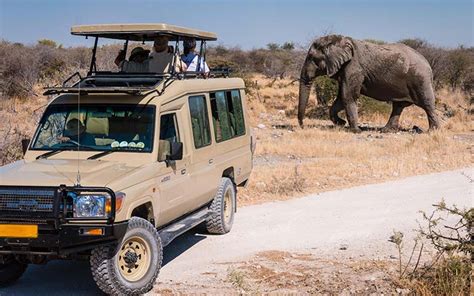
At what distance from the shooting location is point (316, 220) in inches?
383

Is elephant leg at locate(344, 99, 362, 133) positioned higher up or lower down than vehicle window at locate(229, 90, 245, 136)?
lower down

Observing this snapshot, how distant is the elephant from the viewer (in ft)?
67.9

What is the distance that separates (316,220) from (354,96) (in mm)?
11931

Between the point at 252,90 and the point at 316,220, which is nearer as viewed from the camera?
the point at 316,220

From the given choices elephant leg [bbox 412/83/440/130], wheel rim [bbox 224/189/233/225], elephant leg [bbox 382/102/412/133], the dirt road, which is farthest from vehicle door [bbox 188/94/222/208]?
elephant leg [bbox 412/83/440/130]

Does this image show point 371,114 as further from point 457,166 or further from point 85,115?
point 85,115

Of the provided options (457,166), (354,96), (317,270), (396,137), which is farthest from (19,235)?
(354,96)

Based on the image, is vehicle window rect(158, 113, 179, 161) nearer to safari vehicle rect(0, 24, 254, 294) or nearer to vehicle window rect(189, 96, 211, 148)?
safari vehicle rect(0, 24, 254, 294)

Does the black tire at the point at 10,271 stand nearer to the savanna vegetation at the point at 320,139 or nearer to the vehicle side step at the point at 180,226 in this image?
the vehicle side step at the point at 180,226

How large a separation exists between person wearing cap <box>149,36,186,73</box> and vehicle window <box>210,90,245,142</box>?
2.18ft

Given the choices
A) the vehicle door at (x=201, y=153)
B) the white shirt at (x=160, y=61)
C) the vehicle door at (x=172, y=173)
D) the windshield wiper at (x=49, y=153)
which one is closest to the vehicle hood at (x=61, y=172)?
the windshield wiper at (x=49, y=153)

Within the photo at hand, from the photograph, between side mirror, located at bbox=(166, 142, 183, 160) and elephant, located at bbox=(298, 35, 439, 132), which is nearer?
side mirror, located at bbox=(166, 142, 183, 160)

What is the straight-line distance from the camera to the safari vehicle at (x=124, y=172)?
597cm

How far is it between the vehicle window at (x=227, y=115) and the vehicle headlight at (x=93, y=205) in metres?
2.98
